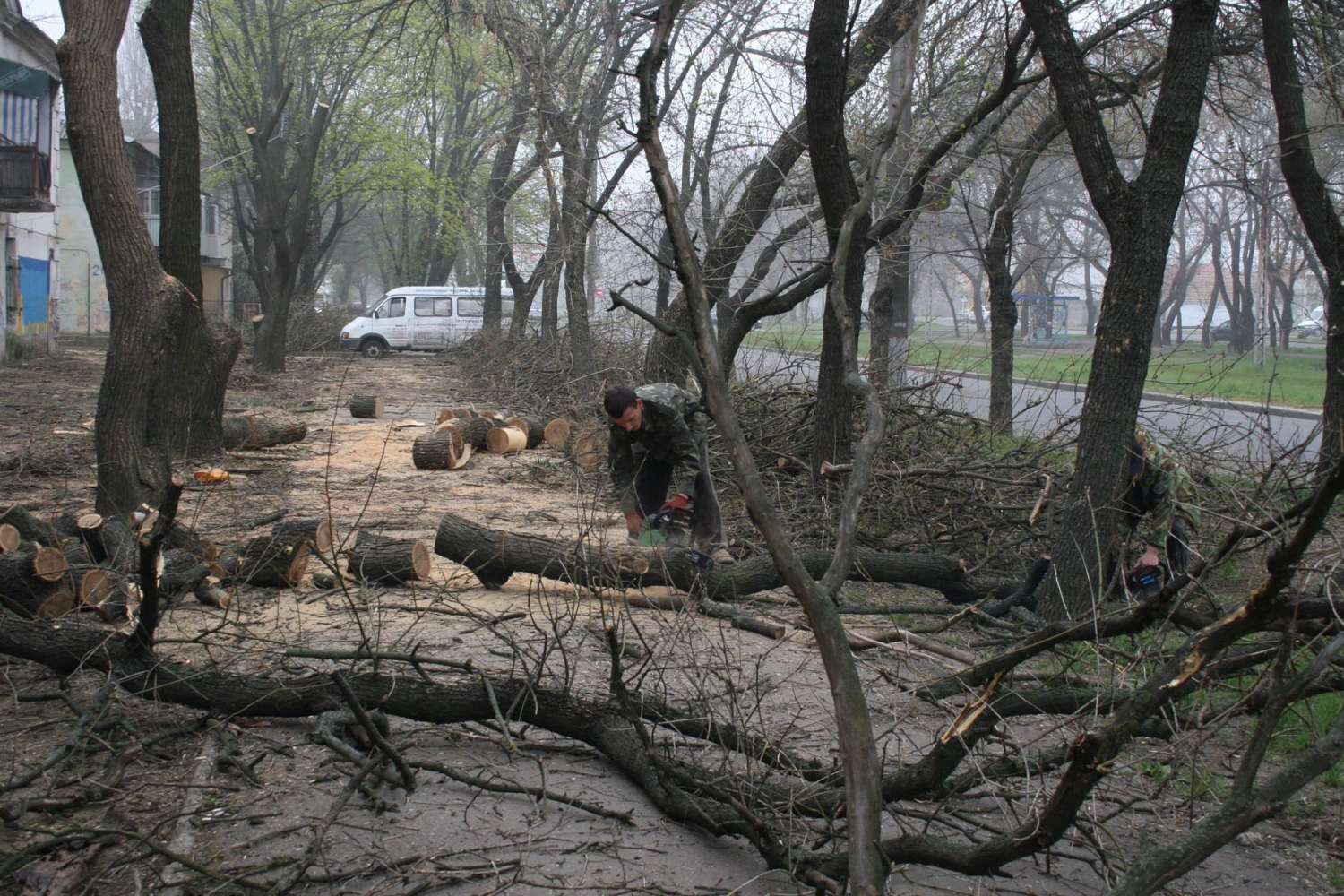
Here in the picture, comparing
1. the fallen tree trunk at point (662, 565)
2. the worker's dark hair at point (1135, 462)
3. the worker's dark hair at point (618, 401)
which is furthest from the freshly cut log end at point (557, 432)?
the worker's dark hair at point (1135, 462)

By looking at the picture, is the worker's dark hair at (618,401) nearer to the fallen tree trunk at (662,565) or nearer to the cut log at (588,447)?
the fallen tree trunk at (662,565)

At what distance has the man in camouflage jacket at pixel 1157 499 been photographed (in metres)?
5.93

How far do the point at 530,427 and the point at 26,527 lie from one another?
25.1 ft

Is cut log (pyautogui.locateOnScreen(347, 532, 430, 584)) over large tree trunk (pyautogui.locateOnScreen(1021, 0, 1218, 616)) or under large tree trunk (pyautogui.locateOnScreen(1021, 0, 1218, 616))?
under

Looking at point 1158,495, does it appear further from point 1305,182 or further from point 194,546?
point 194,546

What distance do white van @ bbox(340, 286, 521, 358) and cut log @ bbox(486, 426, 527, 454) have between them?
2050cm

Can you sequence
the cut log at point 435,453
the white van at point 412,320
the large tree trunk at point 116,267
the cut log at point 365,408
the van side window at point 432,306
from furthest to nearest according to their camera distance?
the van side window at point 432,306 → the white van at point 412,320 → the cut log at point 365,408 → the cut log at point 435,453 → the large tree trunk at point 116,267

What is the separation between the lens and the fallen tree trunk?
625 cm

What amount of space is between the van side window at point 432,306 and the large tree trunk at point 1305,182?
2711cm

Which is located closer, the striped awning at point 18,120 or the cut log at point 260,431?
the cut log at point 260,431

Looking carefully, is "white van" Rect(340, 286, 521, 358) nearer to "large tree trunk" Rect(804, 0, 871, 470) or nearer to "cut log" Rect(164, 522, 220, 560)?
"large tree trunk" Rect(804, 0, 871, 470)

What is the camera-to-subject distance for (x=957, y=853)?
282 cm

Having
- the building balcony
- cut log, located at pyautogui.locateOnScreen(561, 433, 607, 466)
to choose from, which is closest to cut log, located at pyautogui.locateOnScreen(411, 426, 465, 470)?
cut log, located at pyautogui.locateOnScreen(561, 433, 607, 466)

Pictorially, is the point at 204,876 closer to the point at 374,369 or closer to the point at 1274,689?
the point at 1274,689
